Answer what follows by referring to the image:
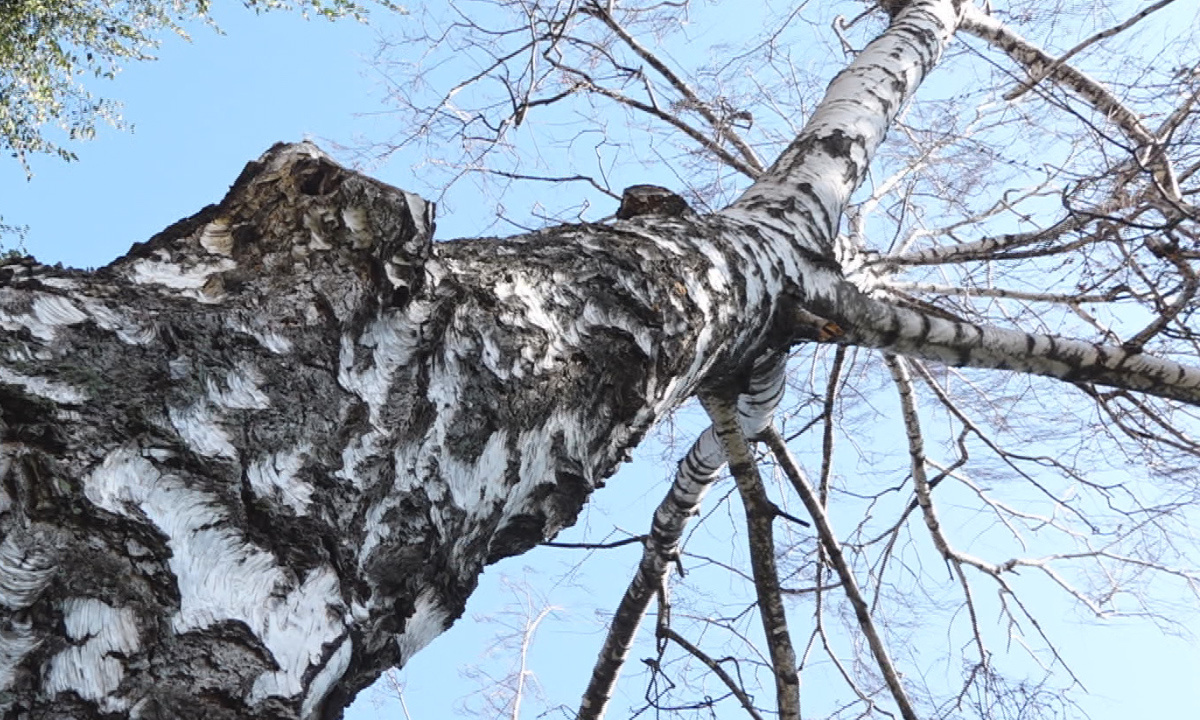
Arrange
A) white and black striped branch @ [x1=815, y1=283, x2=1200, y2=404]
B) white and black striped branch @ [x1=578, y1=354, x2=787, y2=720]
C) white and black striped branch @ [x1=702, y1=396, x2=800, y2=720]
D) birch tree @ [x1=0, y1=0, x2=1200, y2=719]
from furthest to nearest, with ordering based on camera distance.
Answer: white and black striped branch @ [x1=578, y1=354, x2=787, y2=720] → white and black striped branch @ [x1=702, y1=396, x2=800, y2=720] → white and black striped branch @ [x1=815, y1=283, x2=1200, y2=404] → birch tree @ [x1=0, y1=0, x2=1200, y2=719]

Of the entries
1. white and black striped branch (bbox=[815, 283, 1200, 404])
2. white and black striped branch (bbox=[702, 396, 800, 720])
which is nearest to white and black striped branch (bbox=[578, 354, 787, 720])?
white and black striped branch (bbox=[702, 396, 800, 720])

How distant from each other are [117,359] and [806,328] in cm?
114

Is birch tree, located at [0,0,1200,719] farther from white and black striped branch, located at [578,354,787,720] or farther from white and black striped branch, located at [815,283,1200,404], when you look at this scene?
white and black striped branch, located at [578,354,787,720]

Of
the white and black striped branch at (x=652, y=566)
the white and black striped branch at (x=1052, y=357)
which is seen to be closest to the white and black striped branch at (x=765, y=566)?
the white and black striped branch at (x=652, y=566)

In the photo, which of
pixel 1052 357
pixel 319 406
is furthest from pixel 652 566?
pixel 319 406

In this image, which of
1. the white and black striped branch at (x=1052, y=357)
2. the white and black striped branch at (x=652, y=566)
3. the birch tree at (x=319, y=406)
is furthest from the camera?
the white and black striped branch at (x=652, y=566)

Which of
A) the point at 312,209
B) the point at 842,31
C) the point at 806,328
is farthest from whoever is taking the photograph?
the point at 842,31

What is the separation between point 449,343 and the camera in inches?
36.7

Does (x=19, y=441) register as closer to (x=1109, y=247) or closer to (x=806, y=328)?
(x=806, y=328)

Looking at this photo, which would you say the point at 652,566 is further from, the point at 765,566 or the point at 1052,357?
the point at 1052,357

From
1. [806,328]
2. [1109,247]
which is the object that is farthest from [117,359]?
[1109,247]

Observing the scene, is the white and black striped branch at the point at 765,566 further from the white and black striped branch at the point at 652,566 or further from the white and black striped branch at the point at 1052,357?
the white and black striped branch at the point at 1052,357

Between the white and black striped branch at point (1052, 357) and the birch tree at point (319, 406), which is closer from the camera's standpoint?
the birch tree at point (319, 406)

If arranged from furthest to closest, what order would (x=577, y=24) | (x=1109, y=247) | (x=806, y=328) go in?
(x=577, y=24), (x=1109, y=247), (x=806, y=328)
